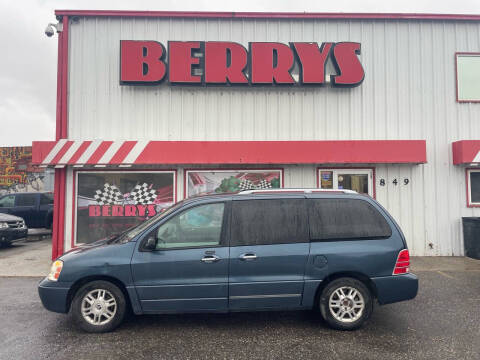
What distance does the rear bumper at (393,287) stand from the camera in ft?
12.9

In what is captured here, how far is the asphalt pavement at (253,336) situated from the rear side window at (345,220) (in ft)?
3.94

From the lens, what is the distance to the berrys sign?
27.6ft

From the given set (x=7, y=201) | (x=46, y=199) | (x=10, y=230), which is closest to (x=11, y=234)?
(x=10, y=230)

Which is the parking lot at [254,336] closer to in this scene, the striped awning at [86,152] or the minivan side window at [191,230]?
the minivan side window at [191,230]

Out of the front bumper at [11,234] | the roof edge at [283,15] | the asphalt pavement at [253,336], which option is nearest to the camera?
the asphalt pavement at [253,336]

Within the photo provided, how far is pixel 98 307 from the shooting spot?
3871 millimetres

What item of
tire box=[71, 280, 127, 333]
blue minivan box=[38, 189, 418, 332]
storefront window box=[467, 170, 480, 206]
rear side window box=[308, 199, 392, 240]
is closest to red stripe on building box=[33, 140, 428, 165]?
storefront window box=[467, 170, 480, 206]

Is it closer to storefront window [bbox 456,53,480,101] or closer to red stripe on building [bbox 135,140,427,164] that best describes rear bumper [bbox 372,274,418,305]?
red stripe on building [bbox 135,140,427,164]

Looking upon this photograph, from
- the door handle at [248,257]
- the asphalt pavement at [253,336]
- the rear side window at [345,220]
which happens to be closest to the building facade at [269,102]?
the asphalt pavement at [253,336]

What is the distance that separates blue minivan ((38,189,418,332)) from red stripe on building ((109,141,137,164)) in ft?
13.6

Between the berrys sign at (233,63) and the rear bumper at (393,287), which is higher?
Answer: the berrys sign at (233,63)

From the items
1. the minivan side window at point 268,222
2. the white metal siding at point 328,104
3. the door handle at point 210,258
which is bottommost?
the door handle at point 210,258

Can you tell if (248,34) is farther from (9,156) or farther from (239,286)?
(9,156)

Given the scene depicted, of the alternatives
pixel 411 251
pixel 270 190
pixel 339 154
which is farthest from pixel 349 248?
pixel 411 251
